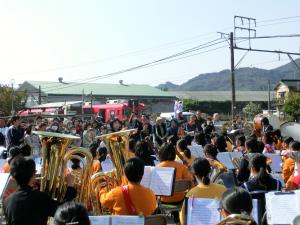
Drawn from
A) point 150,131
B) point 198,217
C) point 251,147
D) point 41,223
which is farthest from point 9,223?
point 150,131

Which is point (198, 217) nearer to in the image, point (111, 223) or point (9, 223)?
point (111, 223)

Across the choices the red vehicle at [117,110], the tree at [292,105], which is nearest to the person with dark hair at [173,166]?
the red vehicle at [117,110]

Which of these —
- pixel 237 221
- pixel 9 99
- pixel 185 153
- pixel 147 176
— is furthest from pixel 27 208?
pixel 9 99

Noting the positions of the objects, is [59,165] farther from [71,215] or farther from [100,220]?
[71,215]

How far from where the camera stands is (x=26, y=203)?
378 centimetres

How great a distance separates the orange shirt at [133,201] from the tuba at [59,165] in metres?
0.48

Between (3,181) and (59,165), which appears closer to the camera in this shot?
(59,165)

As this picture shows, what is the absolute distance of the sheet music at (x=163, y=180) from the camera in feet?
18.8

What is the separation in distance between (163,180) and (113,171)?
2.01 feet

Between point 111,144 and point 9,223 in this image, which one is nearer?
point 9,223

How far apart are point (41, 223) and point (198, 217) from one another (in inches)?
52.2

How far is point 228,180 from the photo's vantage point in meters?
6.15

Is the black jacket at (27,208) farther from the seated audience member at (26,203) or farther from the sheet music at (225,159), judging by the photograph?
the sheet music at (225,159)

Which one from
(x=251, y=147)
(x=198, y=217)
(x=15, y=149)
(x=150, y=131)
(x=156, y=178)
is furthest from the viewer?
(x=150, y=131)
